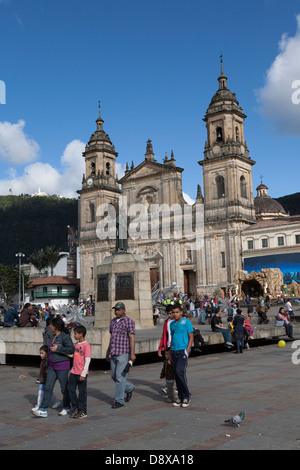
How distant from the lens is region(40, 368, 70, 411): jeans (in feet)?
21.6

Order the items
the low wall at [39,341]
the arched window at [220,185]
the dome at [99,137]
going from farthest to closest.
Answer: the dome at [99,137] → the arched window at [220,185] → the low wall at [39,341]

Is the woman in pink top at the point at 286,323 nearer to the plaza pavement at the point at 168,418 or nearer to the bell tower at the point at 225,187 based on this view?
the plaza pavement at the point at 168,418

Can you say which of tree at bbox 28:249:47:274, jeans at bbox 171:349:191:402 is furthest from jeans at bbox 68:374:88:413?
tree at bbox 28:249:47:274

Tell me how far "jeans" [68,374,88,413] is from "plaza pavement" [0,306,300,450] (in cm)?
19

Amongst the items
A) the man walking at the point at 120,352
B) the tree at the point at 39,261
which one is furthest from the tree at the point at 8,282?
the man walking at the point at 120,352

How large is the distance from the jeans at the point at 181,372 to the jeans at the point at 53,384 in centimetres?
155

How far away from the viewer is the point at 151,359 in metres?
13.3

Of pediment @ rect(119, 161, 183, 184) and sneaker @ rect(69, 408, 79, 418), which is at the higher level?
pediment @ rect(119, 161, 183, 184)

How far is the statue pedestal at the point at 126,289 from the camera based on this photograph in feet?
51.5

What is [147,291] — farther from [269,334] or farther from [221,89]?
[221,89]

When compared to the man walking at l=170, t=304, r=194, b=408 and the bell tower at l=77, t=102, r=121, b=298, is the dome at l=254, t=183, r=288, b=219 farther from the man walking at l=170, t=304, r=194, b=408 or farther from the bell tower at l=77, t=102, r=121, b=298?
the man walking at l=170, t=304, r=194, b=408
